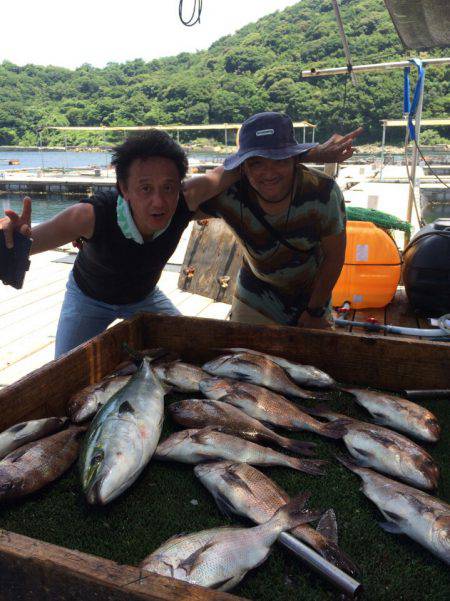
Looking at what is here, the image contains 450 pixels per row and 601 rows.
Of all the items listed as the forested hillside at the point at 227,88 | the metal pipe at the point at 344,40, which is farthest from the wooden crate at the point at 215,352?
the forested hillside at the point at 227,88

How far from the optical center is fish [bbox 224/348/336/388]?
2.15 metres

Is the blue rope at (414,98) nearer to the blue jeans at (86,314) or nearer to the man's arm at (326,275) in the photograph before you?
the man's arm at (326,275)

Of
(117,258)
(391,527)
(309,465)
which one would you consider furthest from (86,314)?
(391,527)

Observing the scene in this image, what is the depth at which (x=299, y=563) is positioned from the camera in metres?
1.26

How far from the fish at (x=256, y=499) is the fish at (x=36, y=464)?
48cm

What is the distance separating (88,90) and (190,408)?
12202 cm

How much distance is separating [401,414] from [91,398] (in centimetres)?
129

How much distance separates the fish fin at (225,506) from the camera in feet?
4.73

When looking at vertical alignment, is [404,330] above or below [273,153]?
below

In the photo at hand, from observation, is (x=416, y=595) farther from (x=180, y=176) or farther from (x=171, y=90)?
(x=171, y=90)

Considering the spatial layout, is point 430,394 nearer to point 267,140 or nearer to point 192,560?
point 192,560

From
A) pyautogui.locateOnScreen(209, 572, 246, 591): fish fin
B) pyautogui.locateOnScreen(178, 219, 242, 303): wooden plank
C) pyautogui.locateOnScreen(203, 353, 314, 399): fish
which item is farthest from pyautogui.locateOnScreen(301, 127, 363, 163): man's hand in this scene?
pyautogui.locateOnScreen(178, 219, 242, 303): wooden plank

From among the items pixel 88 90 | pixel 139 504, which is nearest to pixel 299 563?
pixel 139 504

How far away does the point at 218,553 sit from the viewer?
124 centimetres
